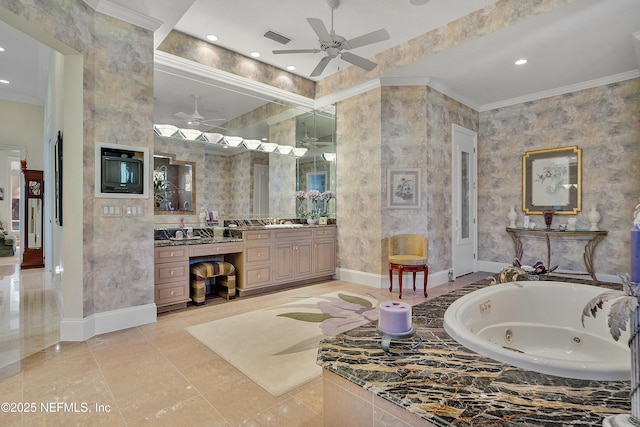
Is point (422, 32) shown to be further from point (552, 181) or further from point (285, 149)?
point (552, 181)

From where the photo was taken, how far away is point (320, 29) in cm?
310

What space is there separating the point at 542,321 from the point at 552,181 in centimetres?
341

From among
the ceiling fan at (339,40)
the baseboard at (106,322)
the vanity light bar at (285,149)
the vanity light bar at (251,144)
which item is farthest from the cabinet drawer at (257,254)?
the ceiling fan at (339,40)

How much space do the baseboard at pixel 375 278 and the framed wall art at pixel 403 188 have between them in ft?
3.48

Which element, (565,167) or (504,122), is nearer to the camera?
(565,167)

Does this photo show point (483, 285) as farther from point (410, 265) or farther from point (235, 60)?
point (235, 60)

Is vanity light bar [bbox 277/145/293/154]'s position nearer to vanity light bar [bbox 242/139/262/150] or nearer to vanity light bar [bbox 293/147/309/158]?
vanity light bar [bbox 293/147/309/158]

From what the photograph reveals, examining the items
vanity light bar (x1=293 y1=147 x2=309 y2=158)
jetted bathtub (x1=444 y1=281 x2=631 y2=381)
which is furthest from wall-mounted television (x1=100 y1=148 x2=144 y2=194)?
jetted bathtub (x1=444 y1=281 x2=631 y2=381)

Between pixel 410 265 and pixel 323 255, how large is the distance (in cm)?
149

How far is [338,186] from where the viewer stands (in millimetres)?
5531

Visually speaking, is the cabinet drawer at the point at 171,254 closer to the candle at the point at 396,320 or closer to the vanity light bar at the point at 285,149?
the vanity light bar at the point at 285,149

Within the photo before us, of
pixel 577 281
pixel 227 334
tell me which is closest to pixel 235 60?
pixel 227 334

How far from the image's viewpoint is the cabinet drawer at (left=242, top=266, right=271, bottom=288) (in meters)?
4.33

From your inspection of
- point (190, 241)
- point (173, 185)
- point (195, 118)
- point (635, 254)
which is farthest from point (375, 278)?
point (635, 254)
